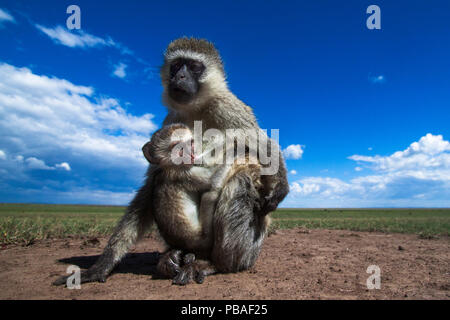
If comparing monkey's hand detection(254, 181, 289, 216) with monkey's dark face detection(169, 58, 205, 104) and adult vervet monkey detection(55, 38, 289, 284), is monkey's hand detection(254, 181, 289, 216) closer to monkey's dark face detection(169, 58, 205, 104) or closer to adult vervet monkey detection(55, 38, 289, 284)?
adult vervet monkey detection(55, 38, 289, 284)

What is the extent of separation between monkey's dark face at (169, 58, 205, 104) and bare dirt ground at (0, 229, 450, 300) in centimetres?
259

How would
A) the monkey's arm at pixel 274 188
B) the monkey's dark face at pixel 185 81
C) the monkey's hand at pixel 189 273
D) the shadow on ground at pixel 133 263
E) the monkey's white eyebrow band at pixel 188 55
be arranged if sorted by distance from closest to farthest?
1. the monkey's hand at pixel 189 273
2. the monkey's arm at pixel 274 188
3. the shadow on ground at pixel 133 263
4. the monkey's dark face at pixel 185 81
5. the monkey's white eyebrow band at pixel 188 55

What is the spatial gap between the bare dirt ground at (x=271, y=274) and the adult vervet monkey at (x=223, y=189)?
30 cm

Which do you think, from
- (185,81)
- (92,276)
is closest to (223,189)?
(185,81)

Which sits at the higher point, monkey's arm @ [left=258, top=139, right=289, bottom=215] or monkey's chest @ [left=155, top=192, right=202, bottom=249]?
monkey's arm @ [left=258, top=139, right=289, bottom=215]

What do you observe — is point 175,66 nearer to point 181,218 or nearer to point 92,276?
point 181,218

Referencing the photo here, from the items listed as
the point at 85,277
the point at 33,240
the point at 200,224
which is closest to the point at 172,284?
the point at 200,224

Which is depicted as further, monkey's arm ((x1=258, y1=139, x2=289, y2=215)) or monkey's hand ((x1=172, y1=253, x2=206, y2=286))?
monkey's arm ((x1=258, y1=139, x2=289, y2=215))

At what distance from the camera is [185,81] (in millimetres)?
4852

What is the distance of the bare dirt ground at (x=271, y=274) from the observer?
346 cm

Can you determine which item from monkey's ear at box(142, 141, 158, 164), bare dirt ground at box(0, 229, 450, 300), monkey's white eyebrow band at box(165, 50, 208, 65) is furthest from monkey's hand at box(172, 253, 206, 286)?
monkey's white eyebrow band at box(165, 50, 208, 65)

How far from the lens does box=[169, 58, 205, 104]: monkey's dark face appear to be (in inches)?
190

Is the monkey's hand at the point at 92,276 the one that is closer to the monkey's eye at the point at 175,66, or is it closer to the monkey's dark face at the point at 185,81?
the monkey's dark face at the point at 185,81

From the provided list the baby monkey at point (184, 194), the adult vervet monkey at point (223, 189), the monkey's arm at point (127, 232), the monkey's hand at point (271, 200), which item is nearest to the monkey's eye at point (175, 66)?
the adult vervet monkey at point (223, 189)
